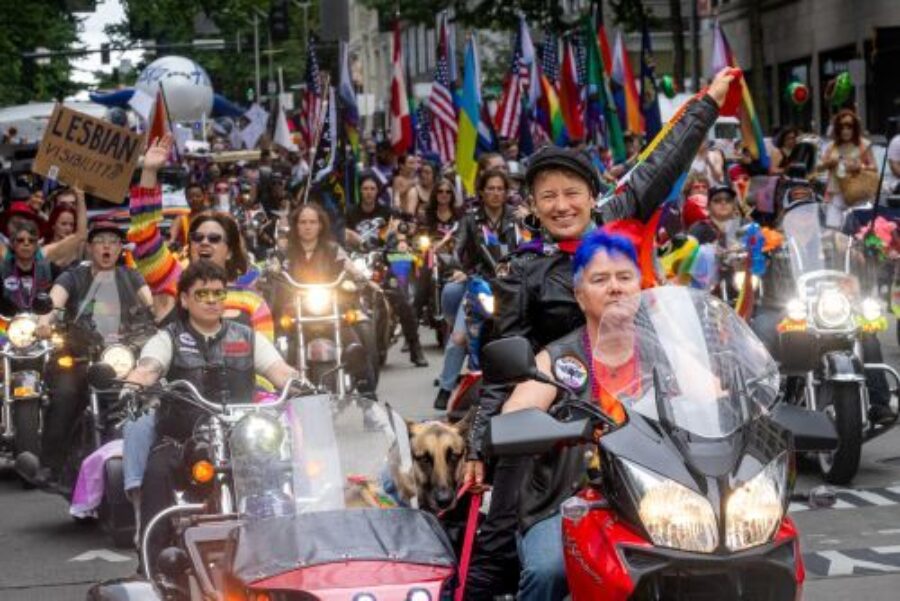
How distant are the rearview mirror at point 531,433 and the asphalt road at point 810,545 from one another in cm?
397

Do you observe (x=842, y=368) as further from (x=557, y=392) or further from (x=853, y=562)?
(x=557, y=392)

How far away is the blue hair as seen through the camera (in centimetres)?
623

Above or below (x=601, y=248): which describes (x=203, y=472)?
below

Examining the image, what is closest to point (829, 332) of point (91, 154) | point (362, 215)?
point (91, 154)

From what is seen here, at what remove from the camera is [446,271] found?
67.4 feet

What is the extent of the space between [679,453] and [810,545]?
5.46 m

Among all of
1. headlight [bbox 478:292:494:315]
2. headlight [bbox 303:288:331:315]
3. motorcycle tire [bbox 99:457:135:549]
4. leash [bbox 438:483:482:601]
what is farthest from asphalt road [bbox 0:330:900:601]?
leash [bbox 438:483:482:601]

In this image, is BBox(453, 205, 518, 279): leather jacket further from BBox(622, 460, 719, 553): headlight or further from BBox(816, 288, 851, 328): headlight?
BBox(622, 460, 719, 553): headlight

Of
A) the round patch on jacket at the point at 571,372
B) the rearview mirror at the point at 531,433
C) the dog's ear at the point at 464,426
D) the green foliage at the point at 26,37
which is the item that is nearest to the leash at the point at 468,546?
the round patch on jacket at the point at 571,372

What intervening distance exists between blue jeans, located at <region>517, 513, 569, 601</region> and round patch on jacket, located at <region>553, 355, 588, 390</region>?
1.19ft

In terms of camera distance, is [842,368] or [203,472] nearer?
[203,472]

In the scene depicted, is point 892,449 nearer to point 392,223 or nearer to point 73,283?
point 73,283

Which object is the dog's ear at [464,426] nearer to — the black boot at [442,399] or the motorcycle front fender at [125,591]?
the motorcycle front fender at [125,591]

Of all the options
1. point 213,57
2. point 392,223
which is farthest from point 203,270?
point 213,57
